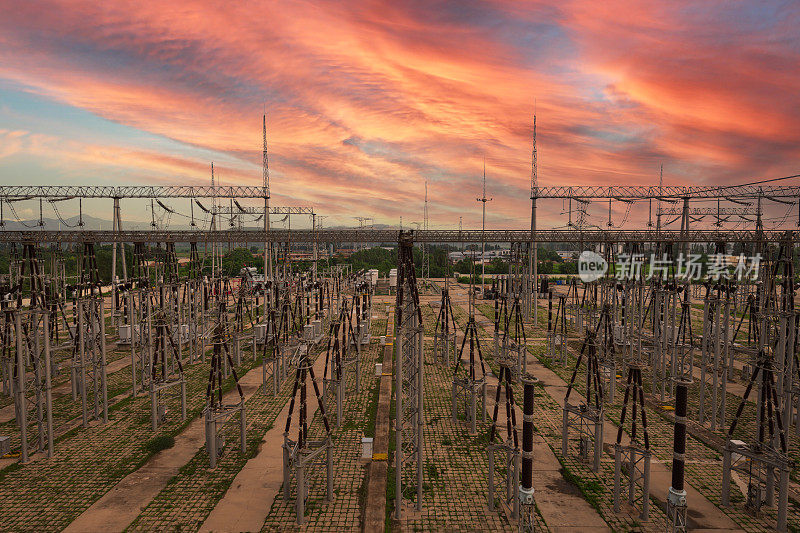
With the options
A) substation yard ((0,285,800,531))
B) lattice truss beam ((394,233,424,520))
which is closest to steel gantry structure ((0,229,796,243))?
lattice truss beam ((394,233,424,520))

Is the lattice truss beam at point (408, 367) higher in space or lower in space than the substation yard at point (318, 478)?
higher

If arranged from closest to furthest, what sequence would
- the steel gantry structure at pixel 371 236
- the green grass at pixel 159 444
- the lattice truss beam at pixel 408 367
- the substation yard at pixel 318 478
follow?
the substation yard at pixel 318 478 → the lattice truss beam at pixel 408 367 → the green grass at pixel 159 444 → the steel gantry structure at pixel 371 236

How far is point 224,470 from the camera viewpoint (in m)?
18.5

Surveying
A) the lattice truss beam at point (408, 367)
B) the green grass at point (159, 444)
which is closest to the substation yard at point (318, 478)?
the green grass at point (159, 444)

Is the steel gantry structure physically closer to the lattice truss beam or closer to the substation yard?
the lattice truss beam

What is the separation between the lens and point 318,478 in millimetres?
18266

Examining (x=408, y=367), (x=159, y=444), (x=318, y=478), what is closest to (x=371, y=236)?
(x=408, y=367)

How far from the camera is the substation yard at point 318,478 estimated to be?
15.2 meters

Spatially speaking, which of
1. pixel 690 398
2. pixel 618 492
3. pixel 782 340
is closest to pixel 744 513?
pixel 618 492

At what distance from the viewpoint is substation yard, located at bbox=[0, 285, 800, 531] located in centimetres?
1519

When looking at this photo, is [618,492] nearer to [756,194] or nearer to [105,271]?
[756,194]

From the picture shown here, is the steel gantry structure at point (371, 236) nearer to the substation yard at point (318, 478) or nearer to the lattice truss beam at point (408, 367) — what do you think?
the lattice truss beam at point (408, 367)

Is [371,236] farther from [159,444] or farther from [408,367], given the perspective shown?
[159,444]

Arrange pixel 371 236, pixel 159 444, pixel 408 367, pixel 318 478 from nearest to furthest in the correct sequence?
pixel 408 367 < pixel 318 478 < pixel 159 444 < pixel 371 236
